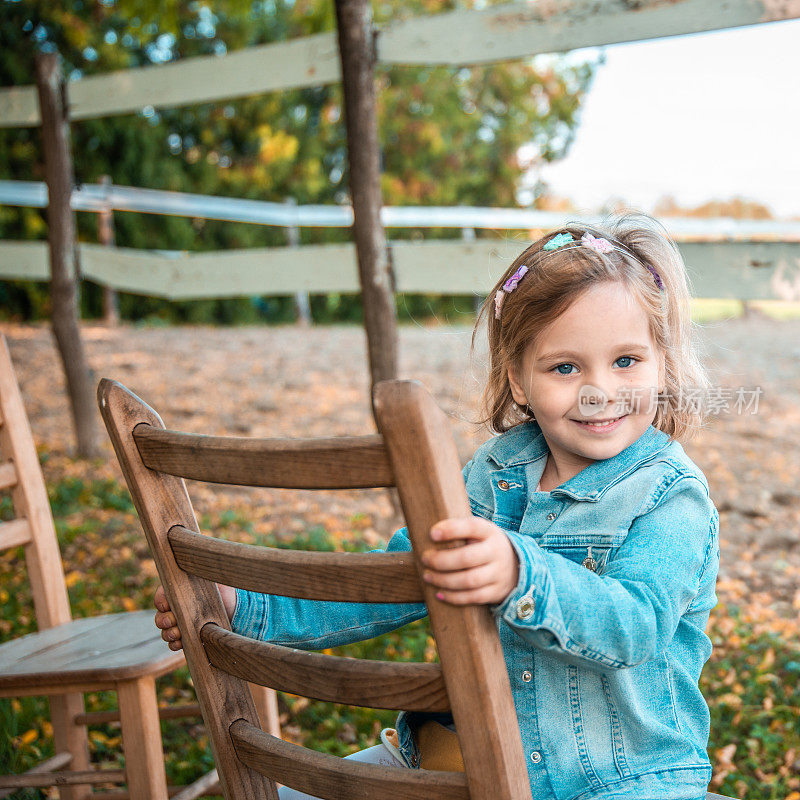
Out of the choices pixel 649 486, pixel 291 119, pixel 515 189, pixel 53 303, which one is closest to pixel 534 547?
pixel 649 486

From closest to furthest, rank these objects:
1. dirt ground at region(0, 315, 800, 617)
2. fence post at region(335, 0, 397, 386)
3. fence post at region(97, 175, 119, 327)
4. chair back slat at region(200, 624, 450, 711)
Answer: chair back slat at region(200, 624, 450, 711) → fence post at region(335, 0, 397, 386) → dirt ground at region(0, 315, 800, 617) → fence post at region(97, 175, 119, 327)

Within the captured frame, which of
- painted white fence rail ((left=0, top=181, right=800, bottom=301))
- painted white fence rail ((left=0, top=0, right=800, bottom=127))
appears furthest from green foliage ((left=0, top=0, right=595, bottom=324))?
painted white fence rail ((left=0, top=0, right=800, bottom=127))

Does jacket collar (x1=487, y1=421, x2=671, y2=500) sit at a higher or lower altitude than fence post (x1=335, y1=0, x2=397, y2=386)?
lower

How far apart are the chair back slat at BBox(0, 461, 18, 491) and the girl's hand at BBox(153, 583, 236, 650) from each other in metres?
1.15

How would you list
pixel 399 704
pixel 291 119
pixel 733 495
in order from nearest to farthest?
pixel 399 704 → pixel 733 495 → pixel 291 119

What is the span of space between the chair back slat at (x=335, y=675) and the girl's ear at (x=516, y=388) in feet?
2.29

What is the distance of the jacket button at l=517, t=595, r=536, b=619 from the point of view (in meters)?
0.92

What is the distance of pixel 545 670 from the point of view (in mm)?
1234

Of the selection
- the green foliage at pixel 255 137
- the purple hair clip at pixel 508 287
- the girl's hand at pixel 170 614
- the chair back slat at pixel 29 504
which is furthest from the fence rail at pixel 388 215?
the girl's hand at pixel 170 614

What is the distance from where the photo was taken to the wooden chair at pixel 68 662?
1785 mm

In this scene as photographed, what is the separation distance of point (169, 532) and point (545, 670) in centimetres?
58

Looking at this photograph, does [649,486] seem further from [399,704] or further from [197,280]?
[197,280]

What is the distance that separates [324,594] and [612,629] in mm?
355

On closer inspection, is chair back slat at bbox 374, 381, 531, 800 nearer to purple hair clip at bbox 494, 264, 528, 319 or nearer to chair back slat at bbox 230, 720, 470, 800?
chair back slat at bbox 230, 720, 470, 800
